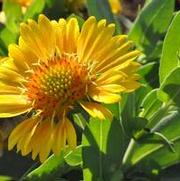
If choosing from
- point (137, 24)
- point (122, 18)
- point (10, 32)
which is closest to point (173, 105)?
point (137, 24)

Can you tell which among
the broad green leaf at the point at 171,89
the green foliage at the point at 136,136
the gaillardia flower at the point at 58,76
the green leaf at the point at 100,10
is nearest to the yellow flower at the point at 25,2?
the green leaf at the point at 100,10

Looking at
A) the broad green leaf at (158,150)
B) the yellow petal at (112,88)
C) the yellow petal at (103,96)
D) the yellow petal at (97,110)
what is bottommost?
the broad green leaf at (158,150)

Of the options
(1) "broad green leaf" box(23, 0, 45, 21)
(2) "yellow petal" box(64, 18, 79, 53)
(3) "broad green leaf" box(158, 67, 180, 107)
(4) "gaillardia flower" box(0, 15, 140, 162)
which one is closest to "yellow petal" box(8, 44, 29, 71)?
(4) "gaillardia flower" box(0, 15, 140, 162)

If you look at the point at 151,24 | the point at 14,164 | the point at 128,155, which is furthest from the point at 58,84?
the point at 151,24

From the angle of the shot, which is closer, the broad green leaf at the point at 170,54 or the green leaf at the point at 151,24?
the broad green leaf at the point at 170,54

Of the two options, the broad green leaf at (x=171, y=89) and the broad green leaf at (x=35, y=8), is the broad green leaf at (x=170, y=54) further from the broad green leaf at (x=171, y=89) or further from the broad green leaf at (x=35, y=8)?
the broad green leaf at (x=35, y=8)

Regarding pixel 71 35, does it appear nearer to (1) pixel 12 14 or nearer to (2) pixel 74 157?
(2) pixel 74 157

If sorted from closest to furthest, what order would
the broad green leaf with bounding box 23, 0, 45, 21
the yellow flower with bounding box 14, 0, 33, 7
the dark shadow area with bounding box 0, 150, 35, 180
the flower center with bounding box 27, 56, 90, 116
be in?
the flower center with bounding box 27, 56, 90, 116, the dark shadow area with bounding box 0, 150, 35, 180, the broad green leaf with bounding box 23, 0, 45, 21, the yellow flower with bounding box 14, 0, 33, 7

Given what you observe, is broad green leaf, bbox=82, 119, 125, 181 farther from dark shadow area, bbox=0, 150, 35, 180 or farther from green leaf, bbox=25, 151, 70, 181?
dark shadow area, bbox=0, 150, 35, 180

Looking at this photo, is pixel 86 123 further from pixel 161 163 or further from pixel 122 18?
pixel 122 18
